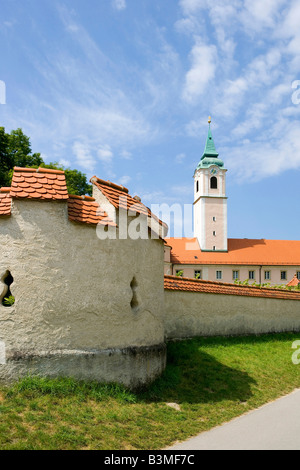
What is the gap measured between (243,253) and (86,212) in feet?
134

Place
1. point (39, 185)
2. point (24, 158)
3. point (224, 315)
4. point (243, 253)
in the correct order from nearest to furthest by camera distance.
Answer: point (39, 185) < point (224, 315) < point (24, 158) < point (243, 253)

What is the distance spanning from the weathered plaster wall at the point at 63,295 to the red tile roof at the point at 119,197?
0.76 m

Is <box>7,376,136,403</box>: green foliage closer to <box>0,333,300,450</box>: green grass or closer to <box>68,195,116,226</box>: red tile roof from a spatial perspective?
<box>0,333,300,450</box>: green grass

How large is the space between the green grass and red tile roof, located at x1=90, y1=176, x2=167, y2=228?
10.8ft

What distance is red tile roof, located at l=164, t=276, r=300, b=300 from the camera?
11.9 m

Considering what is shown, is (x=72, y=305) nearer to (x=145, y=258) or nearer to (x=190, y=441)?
(x=145, y=258)

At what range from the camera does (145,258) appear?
8.05 meters

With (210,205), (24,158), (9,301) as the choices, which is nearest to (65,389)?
(9,301)

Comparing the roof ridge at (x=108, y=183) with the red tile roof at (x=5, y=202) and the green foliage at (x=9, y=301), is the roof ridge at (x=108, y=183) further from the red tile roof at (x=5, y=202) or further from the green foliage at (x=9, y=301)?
the green foliage at (x=9, y=301)

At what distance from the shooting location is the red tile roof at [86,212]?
7.02 meters

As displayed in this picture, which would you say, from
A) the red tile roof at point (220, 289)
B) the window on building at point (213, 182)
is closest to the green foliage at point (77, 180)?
the red tile roof at point (220, 289)

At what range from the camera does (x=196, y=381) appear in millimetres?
8758

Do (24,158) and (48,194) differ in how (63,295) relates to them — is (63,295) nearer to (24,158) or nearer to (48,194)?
(48,194)
